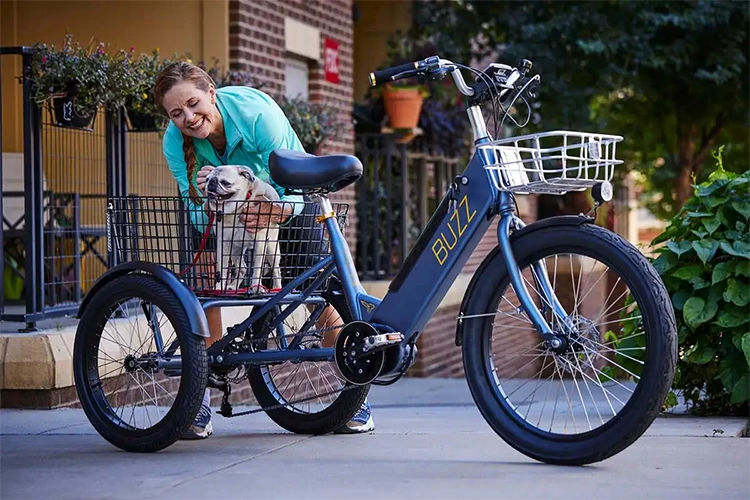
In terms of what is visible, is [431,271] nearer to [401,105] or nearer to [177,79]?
[177,79]

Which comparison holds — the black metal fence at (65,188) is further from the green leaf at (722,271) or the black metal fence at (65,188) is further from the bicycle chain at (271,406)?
the green leaf at (722,271)

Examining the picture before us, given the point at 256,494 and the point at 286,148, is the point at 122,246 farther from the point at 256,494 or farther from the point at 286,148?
the point at 256,494

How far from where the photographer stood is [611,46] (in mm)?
11727

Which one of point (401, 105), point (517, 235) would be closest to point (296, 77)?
point (401, 105)

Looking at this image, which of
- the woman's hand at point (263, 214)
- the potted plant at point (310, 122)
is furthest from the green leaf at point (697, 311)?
the potted plant at point (310, 122)

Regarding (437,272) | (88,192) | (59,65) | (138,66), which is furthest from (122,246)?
(88,192)

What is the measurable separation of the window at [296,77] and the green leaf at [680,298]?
5.13 m

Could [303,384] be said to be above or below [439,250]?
below

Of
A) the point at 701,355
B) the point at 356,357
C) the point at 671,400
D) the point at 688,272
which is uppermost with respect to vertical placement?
the point at 688,272

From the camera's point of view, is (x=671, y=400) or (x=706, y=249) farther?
(x=671, y=400)

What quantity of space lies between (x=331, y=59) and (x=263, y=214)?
680cm

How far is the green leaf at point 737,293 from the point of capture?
5.45 metres

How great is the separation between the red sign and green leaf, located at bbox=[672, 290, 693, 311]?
5.85m

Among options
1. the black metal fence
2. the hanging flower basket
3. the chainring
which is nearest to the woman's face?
the chainring
